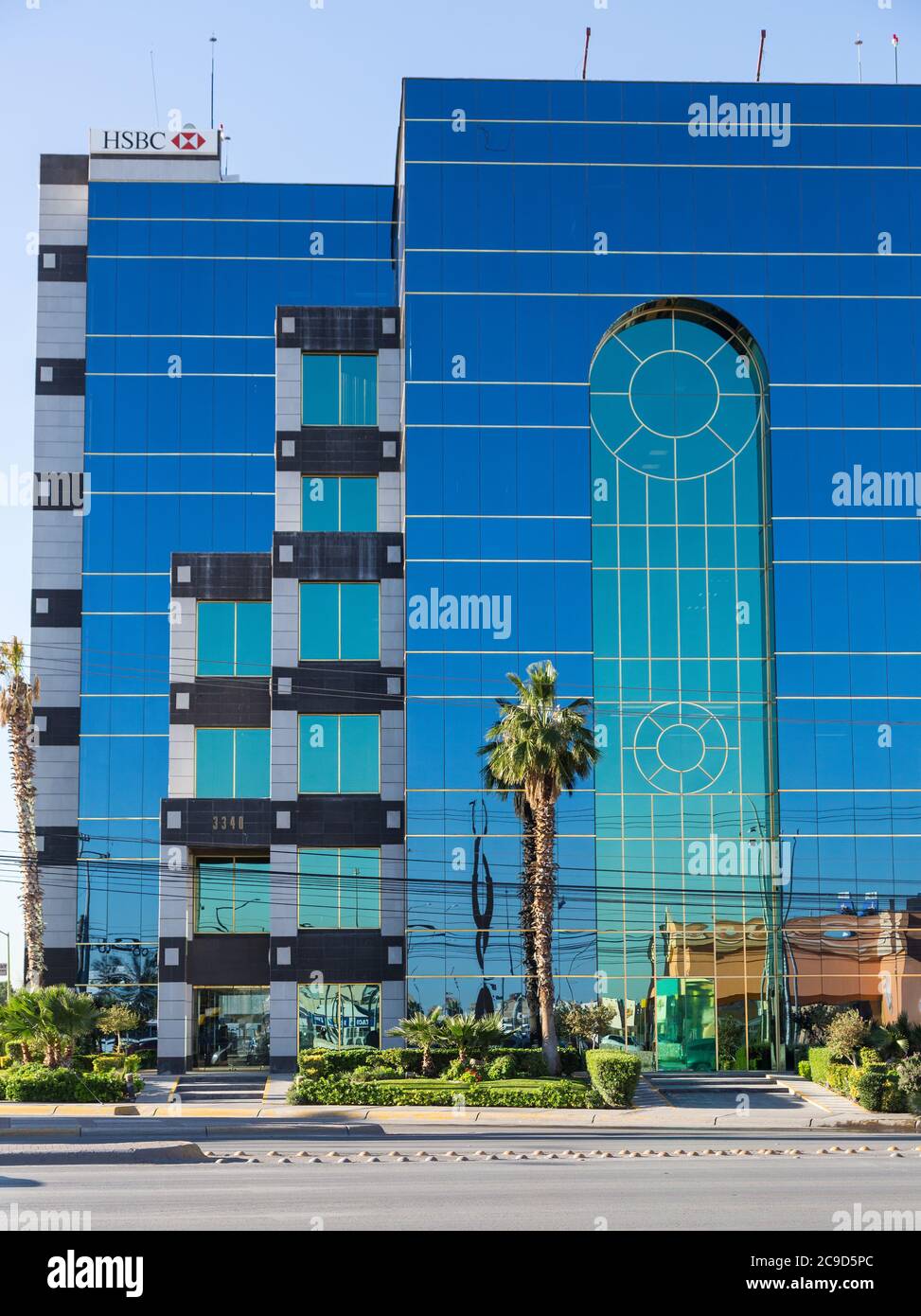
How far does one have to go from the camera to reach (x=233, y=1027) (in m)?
55.6

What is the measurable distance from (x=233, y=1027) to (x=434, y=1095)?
1619cm

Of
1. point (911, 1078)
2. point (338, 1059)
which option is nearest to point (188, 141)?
point (338, 1059)

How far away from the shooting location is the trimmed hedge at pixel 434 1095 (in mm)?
41219

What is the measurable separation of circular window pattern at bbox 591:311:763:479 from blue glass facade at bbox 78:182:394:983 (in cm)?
1658

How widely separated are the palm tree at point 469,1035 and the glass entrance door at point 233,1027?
13.0m

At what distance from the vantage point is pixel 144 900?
61281mm

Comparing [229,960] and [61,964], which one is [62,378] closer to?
[61,964]

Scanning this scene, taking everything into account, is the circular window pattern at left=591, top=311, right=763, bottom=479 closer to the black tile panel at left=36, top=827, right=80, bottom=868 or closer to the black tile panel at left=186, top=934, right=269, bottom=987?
the black tile panel at left=186, top=934, right=269, bottom=987

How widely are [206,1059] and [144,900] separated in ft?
28.2

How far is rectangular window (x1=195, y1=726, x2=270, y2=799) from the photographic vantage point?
55594mm

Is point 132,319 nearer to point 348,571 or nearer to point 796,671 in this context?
point 348,571

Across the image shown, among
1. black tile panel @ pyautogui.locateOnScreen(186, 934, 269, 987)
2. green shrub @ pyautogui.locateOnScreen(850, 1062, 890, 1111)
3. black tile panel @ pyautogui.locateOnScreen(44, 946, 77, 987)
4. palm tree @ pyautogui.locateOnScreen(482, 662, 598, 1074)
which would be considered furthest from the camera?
black tile panel @ pyautogui.locateOnScreen(44, 946, 77, 987)

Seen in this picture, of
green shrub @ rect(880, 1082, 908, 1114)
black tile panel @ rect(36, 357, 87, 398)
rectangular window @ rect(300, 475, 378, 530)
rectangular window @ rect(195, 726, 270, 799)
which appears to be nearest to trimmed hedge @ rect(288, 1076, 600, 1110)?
green shrub @ rect(880, 1082, 908, 1114)

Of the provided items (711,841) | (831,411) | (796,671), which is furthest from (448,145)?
(711,841)
